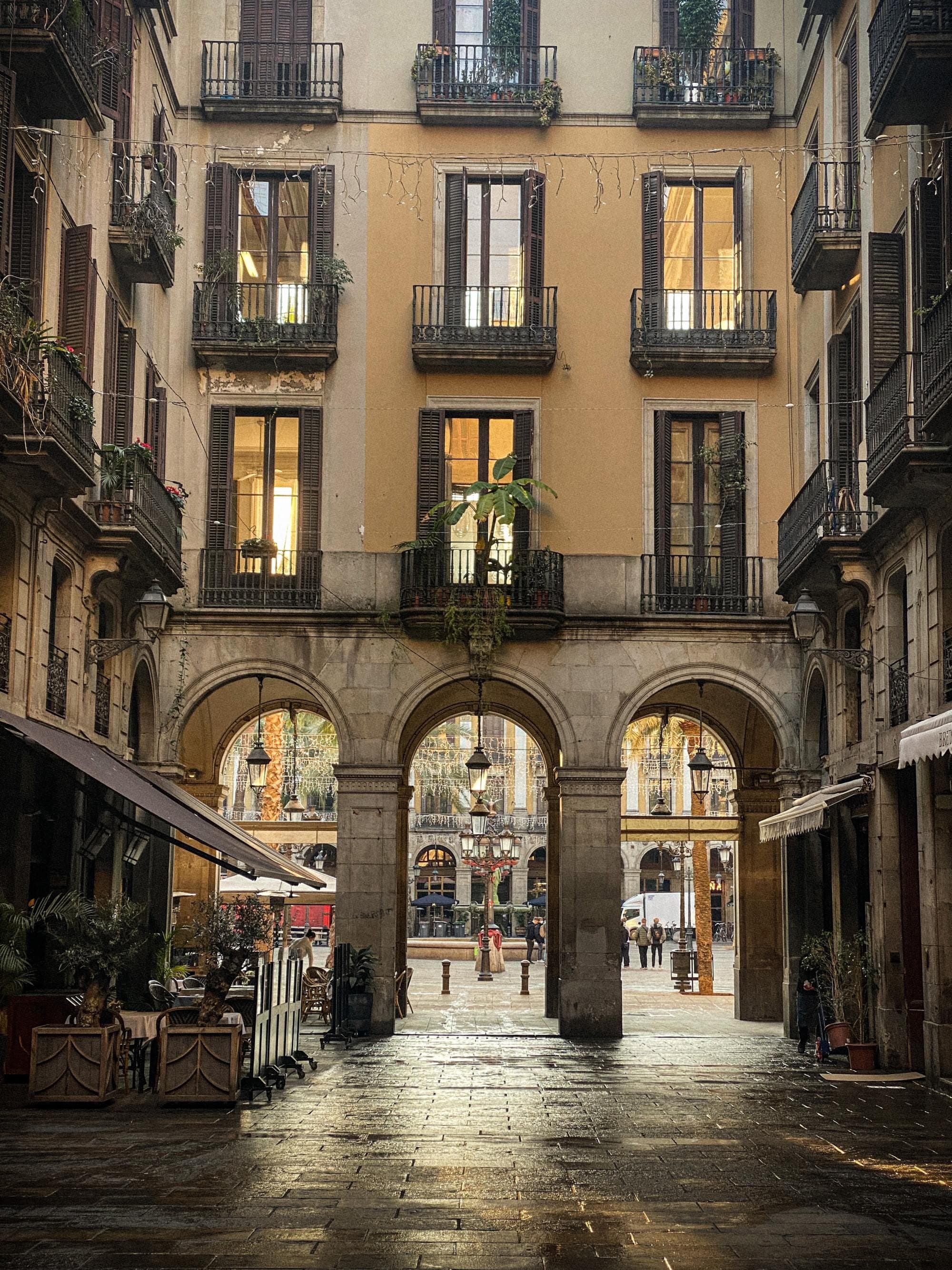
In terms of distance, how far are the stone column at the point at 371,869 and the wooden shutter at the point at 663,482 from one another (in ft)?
17.5

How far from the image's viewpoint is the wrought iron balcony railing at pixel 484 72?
969 inches

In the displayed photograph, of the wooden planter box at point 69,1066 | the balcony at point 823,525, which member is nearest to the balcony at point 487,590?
the balcony at point 823,525

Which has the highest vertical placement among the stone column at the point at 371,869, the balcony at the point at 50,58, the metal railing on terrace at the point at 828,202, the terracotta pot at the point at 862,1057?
the metal railing on terrace at the point at 828,202

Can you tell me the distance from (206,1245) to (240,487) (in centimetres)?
1679

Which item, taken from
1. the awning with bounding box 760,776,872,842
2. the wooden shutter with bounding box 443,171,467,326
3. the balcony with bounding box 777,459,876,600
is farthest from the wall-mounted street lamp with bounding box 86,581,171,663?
the awning with bounding box 760,776,872,842

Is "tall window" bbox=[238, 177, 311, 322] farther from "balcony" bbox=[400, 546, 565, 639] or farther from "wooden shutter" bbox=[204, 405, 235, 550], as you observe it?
"balcony" bbox=[400, 546, 565, 639]

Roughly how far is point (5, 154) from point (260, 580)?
9758mm

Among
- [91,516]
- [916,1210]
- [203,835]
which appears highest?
[91,516]

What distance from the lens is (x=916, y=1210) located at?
9.73 m

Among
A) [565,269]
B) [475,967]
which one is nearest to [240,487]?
[565,269]

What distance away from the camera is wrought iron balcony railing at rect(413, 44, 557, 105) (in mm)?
24625

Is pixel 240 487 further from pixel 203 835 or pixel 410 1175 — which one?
pixel 410 1175

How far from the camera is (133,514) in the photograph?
62.6 feet

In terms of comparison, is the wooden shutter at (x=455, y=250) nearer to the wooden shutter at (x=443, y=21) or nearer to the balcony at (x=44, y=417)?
the wooden shutter at (x=443, y=21)
